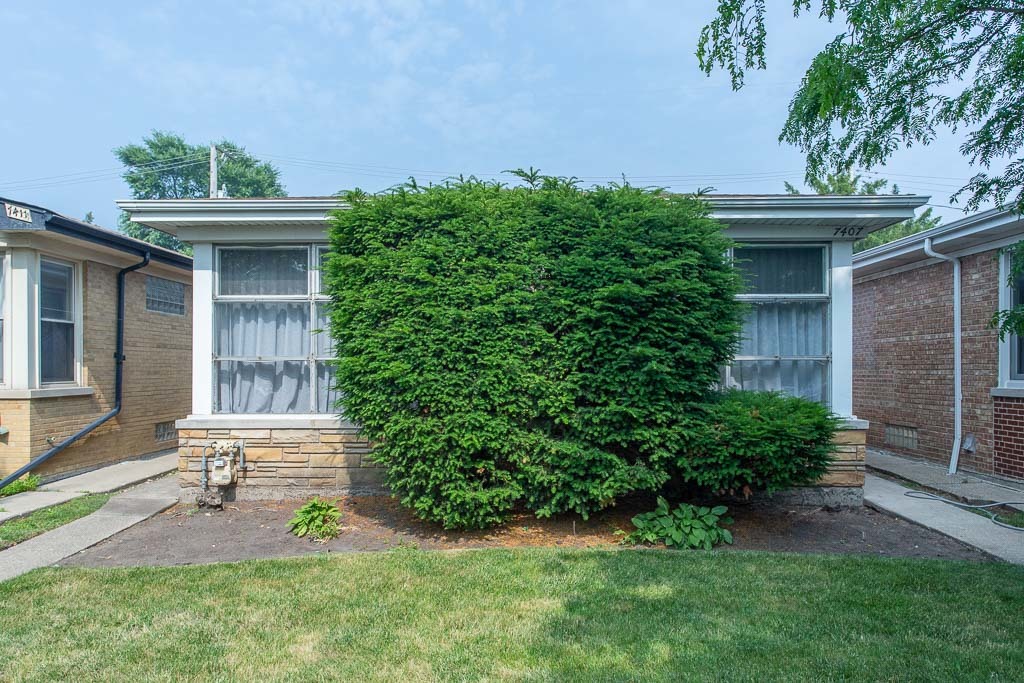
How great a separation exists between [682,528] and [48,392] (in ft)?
22.4

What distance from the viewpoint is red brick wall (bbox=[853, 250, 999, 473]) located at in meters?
7.38

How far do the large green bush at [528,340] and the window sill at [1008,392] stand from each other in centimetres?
424

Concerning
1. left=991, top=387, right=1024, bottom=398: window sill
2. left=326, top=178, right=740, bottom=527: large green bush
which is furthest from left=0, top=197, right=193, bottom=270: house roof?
left=991, top=387, right=1024, bottom=398: window sill

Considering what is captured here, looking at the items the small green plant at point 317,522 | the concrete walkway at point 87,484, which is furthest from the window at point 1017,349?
the concrete walkway at point 87,484

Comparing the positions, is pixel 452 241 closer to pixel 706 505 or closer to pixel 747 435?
pixel 747 435

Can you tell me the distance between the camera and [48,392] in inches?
271

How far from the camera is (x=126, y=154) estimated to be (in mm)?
32562

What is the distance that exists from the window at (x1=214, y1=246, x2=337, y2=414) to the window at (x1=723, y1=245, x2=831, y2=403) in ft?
13.7

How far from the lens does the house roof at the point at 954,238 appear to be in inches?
260

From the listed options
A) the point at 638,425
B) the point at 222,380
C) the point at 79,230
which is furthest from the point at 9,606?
the point at 79,230

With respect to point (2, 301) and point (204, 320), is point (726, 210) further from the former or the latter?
point (2, 301)

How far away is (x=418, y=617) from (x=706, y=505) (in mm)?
2943

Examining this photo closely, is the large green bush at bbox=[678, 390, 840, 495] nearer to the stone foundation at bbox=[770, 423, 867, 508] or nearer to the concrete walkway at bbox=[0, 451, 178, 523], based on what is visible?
the stone foundation at bbox=[770, 423, 867, 508]

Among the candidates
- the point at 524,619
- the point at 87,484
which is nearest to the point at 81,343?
the point at 87,484
